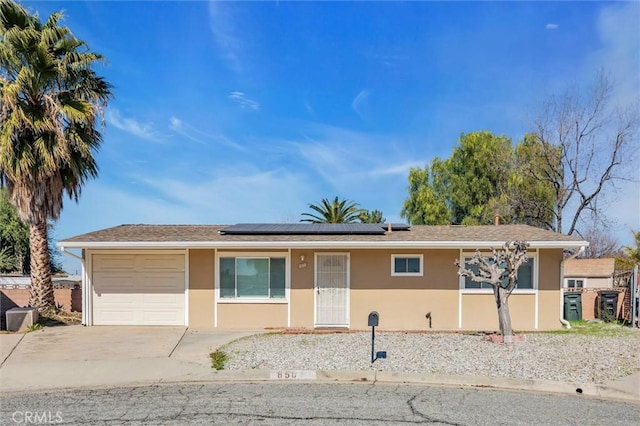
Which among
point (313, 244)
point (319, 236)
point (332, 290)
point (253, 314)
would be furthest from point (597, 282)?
point (253, 314)

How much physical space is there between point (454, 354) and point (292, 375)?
10.6 feet

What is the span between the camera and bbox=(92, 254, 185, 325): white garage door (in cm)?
1300

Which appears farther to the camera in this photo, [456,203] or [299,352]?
[456,203]

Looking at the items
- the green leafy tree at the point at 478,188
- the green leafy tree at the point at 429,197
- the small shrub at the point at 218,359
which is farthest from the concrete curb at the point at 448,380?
the green leafy tree at the point at 429,197

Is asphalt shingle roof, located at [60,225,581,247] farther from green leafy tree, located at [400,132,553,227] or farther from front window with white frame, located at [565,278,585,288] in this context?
green leafy tree, located at [400,132,553,227]

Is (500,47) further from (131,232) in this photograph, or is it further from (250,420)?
(250,420)

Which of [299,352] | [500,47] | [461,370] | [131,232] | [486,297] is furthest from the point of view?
[500,47]

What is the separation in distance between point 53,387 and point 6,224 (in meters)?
26.8

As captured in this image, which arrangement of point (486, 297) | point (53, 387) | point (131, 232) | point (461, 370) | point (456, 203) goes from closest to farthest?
1. point (53, 387)
2. point (461, 370)
3. point (486, 297)
4. point (131, 232)
5. point (456, 203)

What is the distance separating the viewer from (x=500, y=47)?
656 inches

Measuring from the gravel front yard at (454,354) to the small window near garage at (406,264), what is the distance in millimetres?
2165

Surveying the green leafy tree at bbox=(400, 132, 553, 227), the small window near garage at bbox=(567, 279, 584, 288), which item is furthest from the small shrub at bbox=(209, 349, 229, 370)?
the green leafy tree at bbox=(400, 132, 553, 227)

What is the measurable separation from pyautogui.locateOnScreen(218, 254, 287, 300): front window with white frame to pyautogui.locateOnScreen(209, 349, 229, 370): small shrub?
335cm

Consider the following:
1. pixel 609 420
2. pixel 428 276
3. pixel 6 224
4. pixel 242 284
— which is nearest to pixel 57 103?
pixel 242 284
